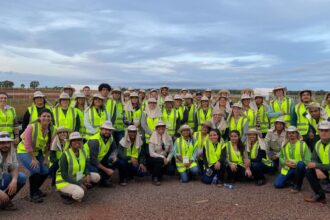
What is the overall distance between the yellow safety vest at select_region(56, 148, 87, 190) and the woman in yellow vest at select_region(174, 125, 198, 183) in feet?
8.44

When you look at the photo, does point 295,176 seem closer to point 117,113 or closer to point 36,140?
point 117,113

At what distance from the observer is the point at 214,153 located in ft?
28.0

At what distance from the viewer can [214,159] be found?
8.53m

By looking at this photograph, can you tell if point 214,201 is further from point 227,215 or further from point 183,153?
point 183,153

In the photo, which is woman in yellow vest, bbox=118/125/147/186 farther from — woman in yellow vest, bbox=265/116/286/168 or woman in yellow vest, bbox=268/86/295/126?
woman in yellow vest, bbox=268/86/295/126

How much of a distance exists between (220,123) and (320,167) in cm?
281

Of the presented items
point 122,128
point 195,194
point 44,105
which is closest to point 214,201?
point 195,194

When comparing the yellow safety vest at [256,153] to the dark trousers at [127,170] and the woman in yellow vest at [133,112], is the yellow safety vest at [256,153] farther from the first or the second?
the woman in yellow vest at [133,112]

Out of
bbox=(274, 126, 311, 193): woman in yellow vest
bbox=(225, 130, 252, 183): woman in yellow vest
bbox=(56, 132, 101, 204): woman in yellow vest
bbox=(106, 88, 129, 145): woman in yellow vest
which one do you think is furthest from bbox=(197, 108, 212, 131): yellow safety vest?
bbox=(56, 132, 101, 204): woman in yellow vest

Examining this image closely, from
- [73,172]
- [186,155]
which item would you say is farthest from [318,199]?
[73,172]

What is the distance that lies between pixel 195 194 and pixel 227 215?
53.4 inches

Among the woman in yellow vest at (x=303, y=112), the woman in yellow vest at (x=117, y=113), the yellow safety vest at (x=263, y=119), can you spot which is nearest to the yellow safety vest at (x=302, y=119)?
the woman in yellow vest at (x=303, y=112)

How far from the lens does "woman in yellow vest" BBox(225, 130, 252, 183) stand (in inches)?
328

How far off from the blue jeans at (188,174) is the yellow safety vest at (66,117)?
282 centimetres
